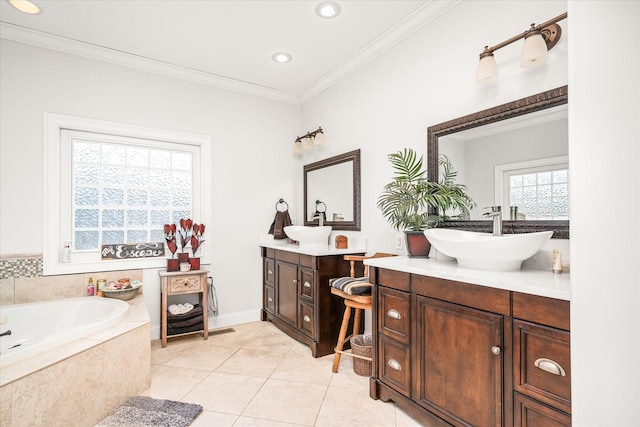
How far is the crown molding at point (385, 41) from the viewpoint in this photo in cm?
233

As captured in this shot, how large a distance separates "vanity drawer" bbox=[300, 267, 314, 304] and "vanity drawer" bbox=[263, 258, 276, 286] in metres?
0.63

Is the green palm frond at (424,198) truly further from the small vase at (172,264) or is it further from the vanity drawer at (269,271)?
the small vase at (172,264)

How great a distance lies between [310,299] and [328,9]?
89.5 inches

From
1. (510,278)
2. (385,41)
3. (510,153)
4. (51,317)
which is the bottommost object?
(51,317)

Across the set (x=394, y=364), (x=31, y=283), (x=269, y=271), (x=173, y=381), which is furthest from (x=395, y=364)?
(x=31, y=283)

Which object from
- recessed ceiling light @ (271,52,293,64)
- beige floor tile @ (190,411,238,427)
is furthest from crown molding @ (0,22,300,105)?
beige floor tile @ (190,411,238,427)

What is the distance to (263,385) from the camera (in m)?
2.31

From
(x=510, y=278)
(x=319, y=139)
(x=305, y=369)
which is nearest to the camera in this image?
(x=510, y=278)

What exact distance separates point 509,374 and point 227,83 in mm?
3559

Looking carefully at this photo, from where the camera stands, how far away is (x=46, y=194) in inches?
110

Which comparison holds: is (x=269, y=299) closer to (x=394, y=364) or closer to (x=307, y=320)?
(x=307, y=320)

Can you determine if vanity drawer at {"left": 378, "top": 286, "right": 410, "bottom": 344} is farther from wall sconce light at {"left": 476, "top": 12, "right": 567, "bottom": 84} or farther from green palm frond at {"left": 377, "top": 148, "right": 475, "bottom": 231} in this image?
wall sconce light at {"left": 476, "top": 12, "right": 567, "bottom": 84}

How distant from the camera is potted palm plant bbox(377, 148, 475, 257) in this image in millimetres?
2141

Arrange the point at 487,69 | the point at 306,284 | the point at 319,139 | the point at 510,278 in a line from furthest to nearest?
the point at 319,139 → the point at 306,284 → the point at 487,69 → the point at 510,278
